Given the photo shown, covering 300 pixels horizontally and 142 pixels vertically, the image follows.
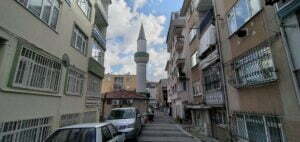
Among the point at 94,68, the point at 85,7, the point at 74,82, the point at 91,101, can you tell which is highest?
the point at 85,7

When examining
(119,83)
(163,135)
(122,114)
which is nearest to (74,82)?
(122,114)

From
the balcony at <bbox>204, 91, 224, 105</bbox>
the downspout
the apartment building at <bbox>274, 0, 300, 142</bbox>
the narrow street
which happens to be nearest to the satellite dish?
the narrow street

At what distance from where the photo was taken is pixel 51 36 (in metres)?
7.92

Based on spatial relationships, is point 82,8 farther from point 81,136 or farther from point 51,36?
point 81,136

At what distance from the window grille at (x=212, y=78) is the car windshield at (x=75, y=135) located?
8.30 meters

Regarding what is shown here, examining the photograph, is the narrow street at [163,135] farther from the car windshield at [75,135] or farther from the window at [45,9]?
the window at [45,9]

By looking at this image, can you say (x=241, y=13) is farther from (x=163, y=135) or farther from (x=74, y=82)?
(x=74, y=82)

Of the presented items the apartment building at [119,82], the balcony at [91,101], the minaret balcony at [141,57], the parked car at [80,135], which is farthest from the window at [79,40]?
the apartment building at [119,82]

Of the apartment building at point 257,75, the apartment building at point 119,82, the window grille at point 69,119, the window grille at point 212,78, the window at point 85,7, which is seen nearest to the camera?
the apartment building at point 257,75

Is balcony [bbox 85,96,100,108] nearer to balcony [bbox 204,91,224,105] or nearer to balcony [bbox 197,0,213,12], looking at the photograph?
balcony [bbox 204,91,224,105]

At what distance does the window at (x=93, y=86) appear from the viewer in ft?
44.8

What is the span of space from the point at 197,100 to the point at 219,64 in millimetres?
5786

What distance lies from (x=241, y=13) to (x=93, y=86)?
40.8 ft

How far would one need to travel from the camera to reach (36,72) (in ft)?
23.1
